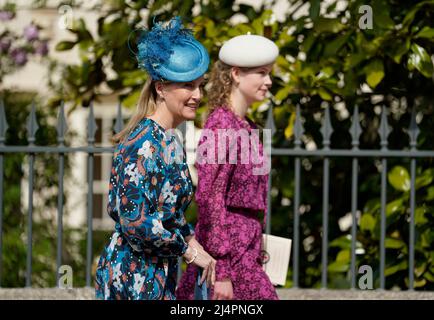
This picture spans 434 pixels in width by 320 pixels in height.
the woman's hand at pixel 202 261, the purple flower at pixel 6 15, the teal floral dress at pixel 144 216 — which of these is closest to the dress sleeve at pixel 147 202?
the teal floral dress at pixel 144 216

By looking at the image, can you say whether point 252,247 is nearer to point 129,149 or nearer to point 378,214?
point 129,149

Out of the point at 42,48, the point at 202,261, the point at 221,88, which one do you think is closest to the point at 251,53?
→ the point at 221,88

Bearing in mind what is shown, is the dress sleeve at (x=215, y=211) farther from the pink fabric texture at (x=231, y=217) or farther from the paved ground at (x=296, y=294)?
the paved ground at (x=296, y=294)

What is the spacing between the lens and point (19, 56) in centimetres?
801

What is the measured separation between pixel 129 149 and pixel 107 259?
353 mm

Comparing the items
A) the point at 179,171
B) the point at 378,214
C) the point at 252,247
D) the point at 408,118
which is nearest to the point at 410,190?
the point at 378,214

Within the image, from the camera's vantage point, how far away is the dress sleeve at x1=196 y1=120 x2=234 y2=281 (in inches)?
160

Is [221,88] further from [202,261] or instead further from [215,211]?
[202,261]

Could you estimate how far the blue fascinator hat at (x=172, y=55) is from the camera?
355 centimetres

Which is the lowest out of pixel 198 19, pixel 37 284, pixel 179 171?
pixel 37 284

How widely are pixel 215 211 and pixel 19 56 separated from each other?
14.1 ft

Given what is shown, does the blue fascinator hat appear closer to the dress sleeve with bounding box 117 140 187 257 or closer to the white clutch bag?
the dress sleeve with bounding box 117 140 187 257

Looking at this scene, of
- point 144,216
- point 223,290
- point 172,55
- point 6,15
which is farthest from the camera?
point 6,15

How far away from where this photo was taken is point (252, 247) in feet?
14.0
